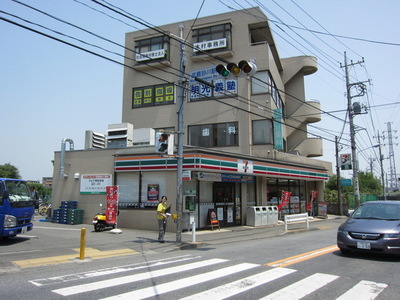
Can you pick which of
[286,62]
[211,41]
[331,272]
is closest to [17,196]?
[331,272]

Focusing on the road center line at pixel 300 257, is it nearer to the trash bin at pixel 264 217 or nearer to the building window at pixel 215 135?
the trash bin at pixel 264 217

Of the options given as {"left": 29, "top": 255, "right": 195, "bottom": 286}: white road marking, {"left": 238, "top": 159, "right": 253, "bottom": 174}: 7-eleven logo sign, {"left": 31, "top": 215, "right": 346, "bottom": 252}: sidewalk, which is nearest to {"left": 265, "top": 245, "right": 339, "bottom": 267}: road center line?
{"left": 29, "top": 255, "right": 195, "bottom": 286}: white road marking

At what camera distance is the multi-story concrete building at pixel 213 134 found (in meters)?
16.7

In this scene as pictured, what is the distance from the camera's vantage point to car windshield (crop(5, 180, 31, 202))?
38.0 feet

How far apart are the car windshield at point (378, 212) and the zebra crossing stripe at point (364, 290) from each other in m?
3.24

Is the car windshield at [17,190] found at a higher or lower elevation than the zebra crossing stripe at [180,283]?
higher

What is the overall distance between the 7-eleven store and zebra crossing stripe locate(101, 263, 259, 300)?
6243mm

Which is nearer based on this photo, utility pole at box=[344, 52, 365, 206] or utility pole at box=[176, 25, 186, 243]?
utility pole at box=[176, 25, 186, 243]

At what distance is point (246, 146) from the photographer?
23.1 metres

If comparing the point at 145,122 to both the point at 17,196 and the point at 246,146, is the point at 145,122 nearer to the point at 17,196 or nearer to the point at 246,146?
the point at 246,146

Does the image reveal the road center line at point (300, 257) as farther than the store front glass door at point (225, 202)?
No

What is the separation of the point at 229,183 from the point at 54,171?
10456mm

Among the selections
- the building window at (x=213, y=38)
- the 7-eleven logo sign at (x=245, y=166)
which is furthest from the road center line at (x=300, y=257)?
the building window at (x=213, y=38)

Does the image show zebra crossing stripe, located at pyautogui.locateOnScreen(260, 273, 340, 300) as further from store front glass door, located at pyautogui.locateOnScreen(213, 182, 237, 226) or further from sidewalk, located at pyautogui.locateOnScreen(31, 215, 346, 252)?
store front glass door, located at pyautogui.locateOnScreen(213, 182, 237, 226)
